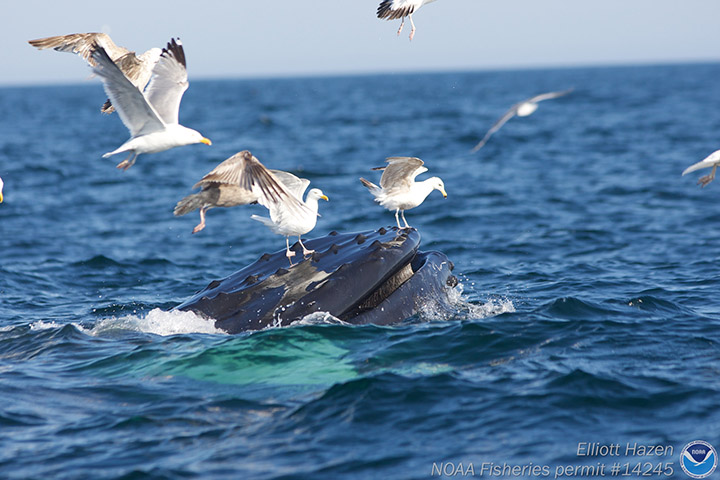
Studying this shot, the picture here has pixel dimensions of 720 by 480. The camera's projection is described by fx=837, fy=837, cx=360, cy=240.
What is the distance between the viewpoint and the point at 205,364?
7711mm

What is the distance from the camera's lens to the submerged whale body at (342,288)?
8.07 metres

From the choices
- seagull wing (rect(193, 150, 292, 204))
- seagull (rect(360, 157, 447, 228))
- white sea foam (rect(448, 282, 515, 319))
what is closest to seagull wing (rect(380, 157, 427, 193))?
seagull (rect(360, 157, 447, 228))

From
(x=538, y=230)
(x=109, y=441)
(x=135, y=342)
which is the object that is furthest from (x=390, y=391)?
(x=538, y=230)

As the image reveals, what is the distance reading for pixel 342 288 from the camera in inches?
317

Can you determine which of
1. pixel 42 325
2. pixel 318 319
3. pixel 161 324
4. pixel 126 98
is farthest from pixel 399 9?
pixel 42 325

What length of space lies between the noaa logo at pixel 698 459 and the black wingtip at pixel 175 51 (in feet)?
20.2

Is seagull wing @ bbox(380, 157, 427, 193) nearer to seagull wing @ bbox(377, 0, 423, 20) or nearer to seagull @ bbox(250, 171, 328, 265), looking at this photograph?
seagull @ bbox(250, 171, 328, 265)

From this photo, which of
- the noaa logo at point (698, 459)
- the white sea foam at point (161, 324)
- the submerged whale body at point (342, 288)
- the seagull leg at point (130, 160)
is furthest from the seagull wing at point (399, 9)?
the noaa logo at point (698, 459)

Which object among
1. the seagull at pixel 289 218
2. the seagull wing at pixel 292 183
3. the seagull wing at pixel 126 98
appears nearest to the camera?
the seagull wing at pixel 126 98

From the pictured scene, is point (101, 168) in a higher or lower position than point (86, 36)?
lower

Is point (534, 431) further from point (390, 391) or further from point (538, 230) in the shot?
point (538, 230)

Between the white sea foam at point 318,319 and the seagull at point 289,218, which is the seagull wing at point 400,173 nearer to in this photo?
the seagull at point 289,218

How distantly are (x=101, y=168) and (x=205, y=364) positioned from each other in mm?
24621

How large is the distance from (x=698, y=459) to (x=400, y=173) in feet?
16.8
